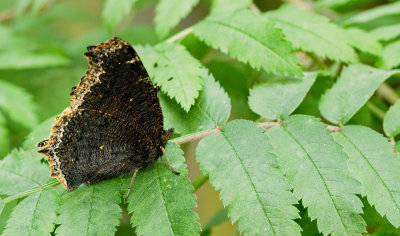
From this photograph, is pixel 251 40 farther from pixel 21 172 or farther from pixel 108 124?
pixel 21 172

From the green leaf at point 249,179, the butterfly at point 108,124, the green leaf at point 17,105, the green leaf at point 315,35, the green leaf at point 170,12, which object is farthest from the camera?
the green leaf at point 17,105

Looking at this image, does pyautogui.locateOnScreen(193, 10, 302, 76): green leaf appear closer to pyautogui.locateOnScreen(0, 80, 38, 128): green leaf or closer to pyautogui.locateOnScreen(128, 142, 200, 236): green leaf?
pyautogui.locateOnScreen(128, 142, 200, 236): green leaf

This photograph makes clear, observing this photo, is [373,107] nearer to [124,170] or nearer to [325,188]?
[325,188]

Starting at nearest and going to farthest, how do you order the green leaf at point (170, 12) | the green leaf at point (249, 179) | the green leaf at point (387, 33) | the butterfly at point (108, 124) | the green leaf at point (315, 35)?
the green leaf at point (249, 179), the butterfly at point (108, 124), the green leaf at point (315, 35), the green leaf at point (387, 33), the green leaf at point (170, 12)

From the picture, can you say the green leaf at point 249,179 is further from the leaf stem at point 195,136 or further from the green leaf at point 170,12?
the green leaf at point 170,12

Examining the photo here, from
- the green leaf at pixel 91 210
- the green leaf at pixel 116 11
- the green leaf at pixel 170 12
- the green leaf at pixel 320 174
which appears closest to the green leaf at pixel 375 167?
the green leaf at pixel 320 174

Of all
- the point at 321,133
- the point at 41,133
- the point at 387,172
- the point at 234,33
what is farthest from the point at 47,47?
the point at 387,172

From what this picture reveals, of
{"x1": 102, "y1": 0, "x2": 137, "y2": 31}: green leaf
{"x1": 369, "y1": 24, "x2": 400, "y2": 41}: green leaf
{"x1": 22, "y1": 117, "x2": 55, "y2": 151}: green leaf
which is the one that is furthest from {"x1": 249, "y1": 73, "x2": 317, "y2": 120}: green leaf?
{"x1": 102, "y1": 0, "x2": 137, "y2": 31}: green leaf
